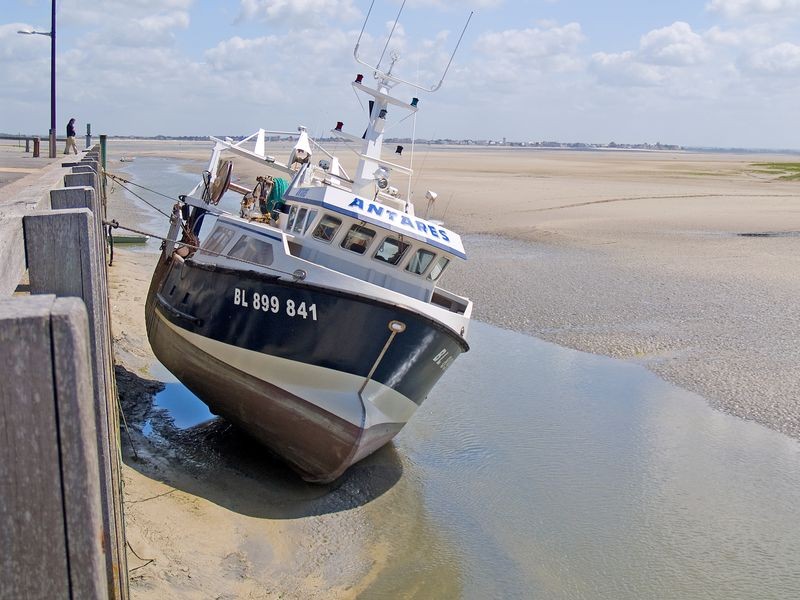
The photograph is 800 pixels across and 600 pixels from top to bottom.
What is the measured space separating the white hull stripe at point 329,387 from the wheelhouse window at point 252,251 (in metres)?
1.09

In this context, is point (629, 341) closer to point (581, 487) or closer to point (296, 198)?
point (581, 487)

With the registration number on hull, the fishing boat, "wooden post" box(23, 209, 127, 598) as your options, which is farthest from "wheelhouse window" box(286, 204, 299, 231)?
"wooden post" box(23, 209, 127, 598)

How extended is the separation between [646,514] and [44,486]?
27.6 ft

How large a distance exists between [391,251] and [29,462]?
27.5ft

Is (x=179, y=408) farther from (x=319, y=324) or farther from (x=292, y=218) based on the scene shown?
(x=319, y=324)

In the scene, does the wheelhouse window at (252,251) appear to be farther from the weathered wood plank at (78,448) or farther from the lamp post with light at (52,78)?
the lamp post with light at (52,78)

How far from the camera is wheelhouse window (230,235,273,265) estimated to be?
9.71 metres

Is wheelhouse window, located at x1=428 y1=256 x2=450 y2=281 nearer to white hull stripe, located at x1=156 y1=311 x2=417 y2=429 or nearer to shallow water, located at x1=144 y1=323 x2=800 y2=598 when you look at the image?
white hull stripe, located at x1=156 y1=311 x2=417 y2=429

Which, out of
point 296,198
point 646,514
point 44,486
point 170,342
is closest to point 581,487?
point 646,514

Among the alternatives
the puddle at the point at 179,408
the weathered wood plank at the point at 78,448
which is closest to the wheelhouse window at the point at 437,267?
the puddle at the point at 179,408

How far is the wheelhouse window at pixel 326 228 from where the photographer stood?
10.0 meters

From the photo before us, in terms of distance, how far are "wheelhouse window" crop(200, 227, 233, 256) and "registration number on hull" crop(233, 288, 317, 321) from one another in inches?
50.0

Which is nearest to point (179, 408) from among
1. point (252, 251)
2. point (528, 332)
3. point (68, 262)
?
point (252, 251)

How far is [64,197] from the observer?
4684 mm
